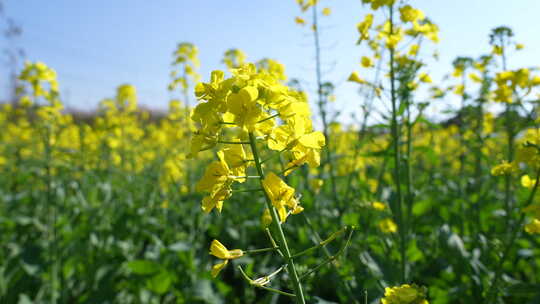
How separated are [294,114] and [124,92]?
7.20 m

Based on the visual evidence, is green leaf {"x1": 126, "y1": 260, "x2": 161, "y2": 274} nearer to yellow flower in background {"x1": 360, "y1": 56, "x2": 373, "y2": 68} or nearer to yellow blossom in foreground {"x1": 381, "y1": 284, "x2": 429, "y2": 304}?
yellow blossom in foreground {"x1": 381, "y1": 284, "x2": 429, "y2": 304}

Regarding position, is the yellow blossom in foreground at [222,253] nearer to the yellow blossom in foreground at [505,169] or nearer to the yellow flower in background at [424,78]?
the yellow blossom in foreground at [505,169]

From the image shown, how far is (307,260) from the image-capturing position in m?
3.67

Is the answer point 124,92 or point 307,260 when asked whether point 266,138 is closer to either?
point 307,260

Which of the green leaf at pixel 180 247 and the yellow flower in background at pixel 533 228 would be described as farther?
the green leaf at pixel 180 247

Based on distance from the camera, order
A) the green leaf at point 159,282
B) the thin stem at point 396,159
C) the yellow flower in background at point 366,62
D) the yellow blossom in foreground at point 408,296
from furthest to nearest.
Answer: the green leaf at point 159,282
the yellow flower in background at point 366,62
the thin stem at point 396,159
the yellow blossom in foreground at point 408,296

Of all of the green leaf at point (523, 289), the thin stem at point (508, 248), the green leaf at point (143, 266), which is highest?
the thin stem at point (508, 248)

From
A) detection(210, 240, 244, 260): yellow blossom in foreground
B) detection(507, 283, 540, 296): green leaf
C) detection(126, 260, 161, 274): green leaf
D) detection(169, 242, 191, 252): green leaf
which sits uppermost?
→ detection(210, 240, 244, 260): yellow blossom in foreground

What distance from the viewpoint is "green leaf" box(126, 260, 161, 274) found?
3138mm

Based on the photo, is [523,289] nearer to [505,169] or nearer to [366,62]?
[505,169]

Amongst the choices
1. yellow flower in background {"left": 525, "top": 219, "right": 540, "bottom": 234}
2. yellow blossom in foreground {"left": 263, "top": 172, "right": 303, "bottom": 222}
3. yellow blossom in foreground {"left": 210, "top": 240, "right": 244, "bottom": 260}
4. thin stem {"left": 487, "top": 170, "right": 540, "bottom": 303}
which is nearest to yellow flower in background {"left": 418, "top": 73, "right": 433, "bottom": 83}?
thin stem {"left": 487, "top": 170, "right": 540, "bottom": 303}

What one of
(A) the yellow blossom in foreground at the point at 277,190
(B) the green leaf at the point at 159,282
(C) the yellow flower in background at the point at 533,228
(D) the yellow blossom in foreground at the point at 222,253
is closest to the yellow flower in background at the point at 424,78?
(C) the yellow flower in background at the point at 533,228

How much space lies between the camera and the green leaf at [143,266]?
10.3 feet

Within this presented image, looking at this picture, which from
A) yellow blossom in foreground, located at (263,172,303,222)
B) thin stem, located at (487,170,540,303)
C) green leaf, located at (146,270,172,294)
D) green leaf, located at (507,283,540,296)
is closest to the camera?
yellow blossom in foreground, located at (263,172,303,222)
